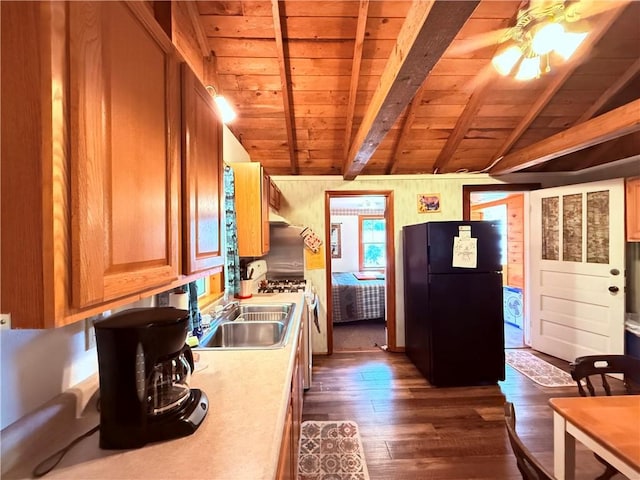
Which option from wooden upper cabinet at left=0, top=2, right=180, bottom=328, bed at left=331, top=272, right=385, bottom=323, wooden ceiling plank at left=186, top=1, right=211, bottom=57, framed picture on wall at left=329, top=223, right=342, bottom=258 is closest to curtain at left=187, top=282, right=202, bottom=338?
wooden upper cabinet at left=0, top=2, right=180, bottom=328

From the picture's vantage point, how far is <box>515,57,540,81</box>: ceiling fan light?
1841mm

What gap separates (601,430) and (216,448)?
135 centimetres

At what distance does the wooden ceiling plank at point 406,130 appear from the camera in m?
2.67

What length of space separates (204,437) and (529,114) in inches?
143

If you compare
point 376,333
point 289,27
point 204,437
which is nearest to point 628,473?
point 204,437

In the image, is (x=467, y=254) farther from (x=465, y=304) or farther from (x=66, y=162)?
(x=66, y=162)

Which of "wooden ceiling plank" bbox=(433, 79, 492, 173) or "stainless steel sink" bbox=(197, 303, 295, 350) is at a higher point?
"wooden ceiling plank" bbox=(433, 79, 492, 173)

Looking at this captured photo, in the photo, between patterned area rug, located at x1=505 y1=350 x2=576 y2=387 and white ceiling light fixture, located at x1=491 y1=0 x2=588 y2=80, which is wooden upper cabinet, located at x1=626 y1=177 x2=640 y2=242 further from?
white ceiling light fixture, located at x1=491 y1=0 x2=588 y2=80

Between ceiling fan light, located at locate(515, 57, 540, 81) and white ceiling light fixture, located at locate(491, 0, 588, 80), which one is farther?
ceiling fan light, located at locate(515, 57, 540, 81)

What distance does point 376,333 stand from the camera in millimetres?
4469

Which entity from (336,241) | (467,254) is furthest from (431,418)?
(336,241)

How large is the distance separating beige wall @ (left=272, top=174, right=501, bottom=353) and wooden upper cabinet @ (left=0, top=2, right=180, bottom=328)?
3009 millimetres

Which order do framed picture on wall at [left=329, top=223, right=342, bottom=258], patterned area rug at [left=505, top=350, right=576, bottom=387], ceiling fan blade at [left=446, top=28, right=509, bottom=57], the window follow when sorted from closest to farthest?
1. ceiling fan blade at [left=446, top=28, right=509, bottom=57]
2. patterned area rug at [left=505, top=350, right=576, bottom=387]
3. framed picture on wall at [left=329, top=223, right=342, bottom=258]
4. the window

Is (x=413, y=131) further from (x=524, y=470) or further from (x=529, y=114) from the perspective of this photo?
(x=524, y=470)
